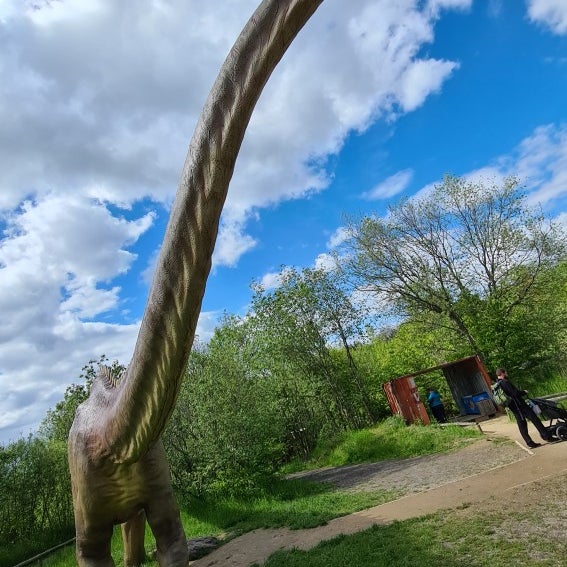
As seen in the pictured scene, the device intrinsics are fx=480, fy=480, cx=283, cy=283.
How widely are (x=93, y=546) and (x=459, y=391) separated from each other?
54.1ft

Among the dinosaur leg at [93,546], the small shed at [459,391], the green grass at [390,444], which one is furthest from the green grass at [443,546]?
the small shed at [459,391]

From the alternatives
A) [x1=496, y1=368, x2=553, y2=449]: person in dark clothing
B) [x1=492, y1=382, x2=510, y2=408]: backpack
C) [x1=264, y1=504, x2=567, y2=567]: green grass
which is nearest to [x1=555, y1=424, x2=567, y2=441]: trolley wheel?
[x1=496, y1=368, x2=553, y2=449]: person in dark clothing

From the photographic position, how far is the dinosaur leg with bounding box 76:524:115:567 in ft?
9.45

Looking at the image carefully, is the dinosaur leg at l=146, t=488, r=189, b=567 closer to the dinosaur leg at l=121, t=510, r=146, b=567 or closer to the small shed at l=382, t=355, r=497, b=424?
the dinosaur leg at l=121, t=510, r=146, b=567

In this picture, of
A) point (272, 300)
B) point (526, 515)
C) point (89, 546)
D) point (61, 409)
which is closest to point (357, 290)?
point (272, 300)

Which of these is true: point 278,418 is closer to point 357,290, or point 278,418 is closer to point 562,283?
point 357,290

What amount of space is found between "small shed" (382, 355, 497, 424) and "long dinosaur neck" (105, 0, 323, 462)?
48.9 feet

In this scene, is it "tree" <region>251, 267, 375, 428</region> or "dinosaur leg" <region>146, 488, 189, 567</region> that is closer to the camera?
"dinosaur leg" <region>146, 488, 189, 567</region>

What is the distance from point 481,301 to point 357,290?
5115 mm

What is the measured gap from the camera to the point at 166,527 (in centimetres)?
292

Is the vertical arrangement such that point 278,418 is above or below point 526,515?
above

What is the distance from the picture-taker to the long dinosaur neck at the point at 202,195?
150cm

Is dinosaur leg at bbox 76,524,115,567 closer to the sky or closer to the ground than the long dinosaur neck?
closer to the ground

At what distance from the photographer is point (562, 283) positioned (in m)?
19.8
